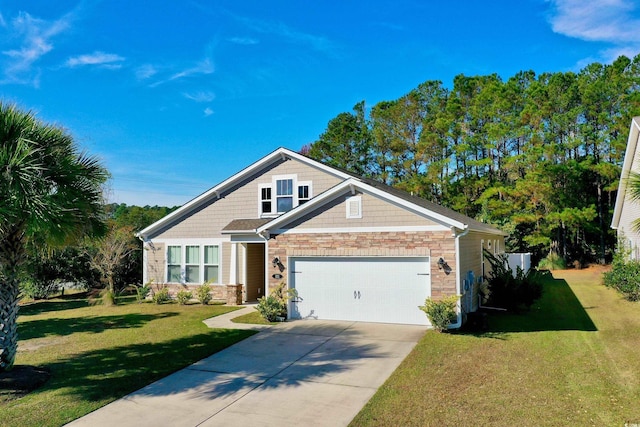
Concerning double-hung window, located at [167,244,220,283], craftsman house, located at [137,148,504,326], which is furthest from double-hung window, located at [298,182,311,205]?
double-hung window, located at [167,244,220,283]

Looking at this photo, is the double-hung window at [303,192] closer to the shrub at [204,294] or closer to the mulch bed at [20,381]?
the shrub at [204,294]

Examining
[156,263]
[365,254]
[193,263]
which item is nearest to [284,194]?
[193,263]

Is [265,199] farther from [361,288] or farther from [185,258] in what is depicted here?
[361,288]

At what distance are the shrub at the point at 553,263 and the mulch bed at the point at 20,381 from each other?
32.7 meters

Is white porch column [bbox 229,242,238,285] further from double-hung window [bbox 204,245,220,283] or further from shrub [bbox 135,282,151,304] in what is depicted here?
shrub [bbox 135,282,151,304]

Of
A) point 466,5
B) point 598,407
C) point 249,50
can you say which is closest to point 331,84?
point 249,50

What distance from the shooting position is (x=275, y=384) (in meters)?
7.66

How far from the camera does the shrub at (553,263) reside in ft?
104

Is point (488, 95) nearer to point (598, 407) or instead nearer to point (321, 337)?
point (321, 337)

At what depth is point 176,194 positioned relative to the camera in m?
32.0

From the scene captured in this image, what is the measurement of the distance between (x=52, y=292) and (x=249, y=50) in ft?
56.3

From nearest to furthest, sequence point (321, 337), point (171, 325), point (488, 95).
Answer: point (321, 337) → point (171, 325) → point (488, 95)

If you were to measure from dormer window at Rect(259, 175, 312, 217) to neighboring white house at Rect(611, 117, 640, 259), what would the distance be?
14.5 m

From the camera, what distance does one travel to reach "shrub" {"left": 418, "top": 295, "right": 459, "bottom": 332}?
37.1 feet
